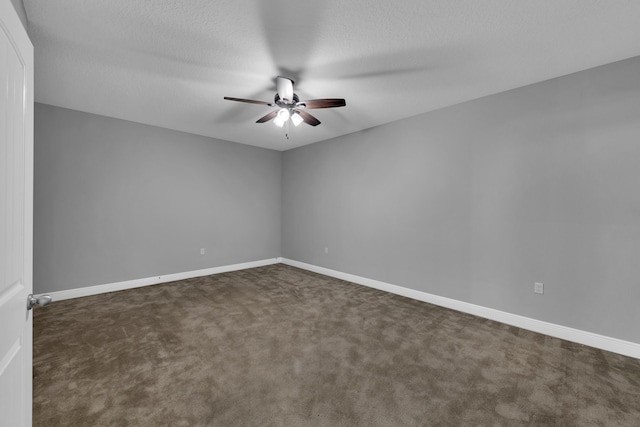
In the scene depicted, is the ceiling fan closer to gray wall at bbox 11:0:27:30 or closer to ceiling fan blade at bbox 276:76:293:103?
ceiling fan blade at bbox 276:76:293:103

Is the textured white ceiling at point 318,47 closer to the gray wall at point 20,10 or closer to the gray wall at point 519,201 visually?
the gray wall at point 20,10

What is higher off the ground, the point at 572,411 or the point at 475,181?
the point at 475,181

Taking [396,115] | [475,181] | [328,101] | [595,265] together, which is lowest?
[595,265]

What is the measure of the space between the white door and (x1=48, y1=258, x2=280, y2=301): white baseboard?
338cm

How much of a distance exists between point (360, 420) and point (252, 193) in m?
4.68

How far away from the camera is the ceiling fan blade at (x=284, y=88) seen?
2.71m

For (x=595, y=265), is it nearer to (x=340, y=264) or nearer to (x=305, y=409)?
(x=305, y=409)

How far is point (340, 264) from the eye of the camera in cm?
498

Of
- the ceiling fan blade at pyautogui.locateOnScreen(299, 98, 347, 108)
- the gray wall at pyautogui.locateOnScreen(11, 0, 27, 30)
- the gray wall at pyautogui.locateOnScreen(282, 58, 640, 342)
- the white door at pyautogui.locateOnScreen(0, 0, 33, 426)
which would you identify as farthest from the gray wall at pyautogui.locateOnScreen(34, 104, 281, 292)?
the white door at pyautogui.locateOnScreen(0, 0, 33, 426)

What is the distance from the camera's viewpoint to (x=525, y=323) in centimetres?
296

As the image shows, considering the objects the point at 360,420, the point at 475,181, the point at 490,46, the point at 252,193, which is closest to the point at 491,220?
the point at 475,181

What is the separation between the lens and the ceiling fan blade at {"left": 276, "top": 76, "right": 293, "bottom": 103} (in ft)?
8.89

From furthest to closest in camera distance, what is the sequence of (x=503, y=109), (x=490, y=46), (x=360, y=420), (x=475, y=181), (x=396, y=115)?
(x=396, y=115) < (x=475, y=181) < (x=503, y=109) < (x=490, y=46) < (x=360, y=420)

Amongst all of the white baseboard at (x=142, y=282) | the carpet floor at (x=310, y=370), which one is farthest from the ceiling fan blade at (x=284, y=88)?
the white baseboard at (x=142, y=282)
